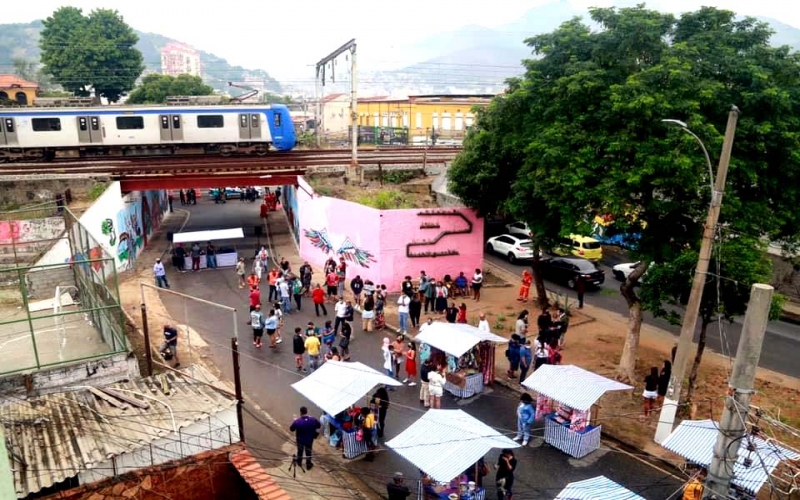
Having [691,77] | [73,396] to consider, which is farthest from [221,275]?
[691,77]

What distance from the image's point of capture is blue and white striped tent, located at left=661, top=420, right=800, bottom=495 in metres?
9.73

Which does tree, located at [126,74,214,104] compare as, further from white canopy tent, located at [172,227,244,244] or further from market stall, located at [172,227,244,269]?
white canopy tent, located at [172,227,244,244]

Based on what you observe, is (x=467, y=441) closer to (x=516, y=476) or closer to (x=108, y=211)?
(x=516, y=476)

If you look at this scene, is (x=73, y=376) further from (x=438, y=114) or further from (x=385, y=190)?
(x=438, y=114)

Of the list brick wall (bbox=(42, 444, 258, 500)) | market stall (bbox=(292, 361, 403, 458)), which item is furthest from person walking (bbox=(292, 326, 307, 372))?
brick wall (bbox=(42, 444, 258, 500))

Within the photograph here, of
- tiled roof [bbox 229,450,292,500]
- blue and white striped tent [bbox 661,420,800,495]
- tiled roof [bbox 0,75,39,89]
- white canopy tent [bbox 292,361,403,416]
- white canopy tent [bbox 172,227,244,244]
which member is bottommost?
tiled roof [bbox 229,450,292,500]

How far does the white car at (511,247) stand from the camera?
94.4 ft

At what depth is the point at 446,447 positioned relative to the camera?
412 inches

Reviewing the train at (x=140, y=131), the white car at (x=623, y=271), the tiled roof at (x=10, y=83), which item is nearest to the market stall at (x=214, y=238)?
the train at (x=140, y=131)

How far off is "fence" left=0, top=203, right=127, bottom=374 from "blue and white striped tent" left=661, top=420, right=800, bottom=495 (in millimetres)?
11139

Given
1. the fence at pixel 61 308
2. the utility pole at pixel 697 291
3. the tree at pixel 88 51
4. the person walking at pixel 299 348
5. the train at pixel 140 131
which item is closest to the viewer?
the utility pole at pixel 697 291

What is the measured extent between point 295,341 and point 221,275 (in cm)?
1130

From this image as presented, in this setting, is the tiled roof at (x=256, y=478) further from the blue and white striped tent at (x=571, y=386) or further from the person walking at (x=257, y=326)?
the person walking at (x=257, y=326)

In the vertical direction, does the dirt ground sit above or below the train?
below
